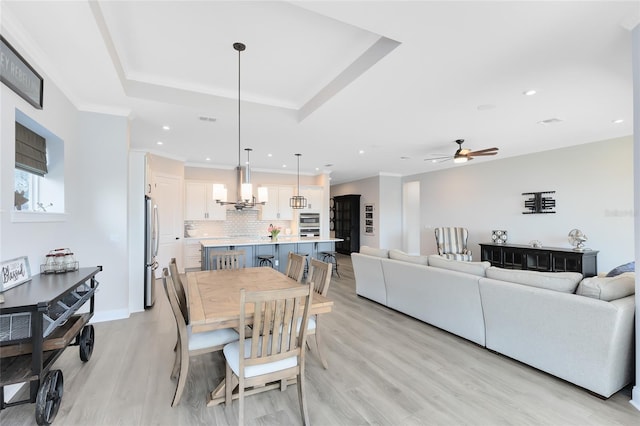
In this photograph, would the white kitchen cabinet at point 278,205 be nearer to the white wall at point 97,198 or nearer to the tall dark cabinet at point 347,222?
the tall dark cabinet at point 347,222

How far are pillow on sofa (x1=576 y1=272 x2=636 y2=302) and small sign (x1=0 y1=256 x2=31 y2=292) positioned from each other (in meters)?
4.40

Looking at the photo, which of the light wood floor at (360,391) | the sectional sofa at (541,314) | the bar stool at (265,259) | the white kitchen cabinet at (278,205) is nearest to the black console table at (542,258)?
the sectional sofa at (541,314)

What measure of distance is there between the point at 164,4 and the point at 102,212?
2748 mm

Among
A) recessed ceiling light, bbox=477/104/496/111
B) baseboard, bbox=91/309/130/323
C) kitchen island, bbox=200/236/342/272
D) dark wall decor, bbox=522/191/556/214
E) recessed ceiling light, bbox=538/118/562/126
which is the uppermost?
recessed ceiling light, bbox=477/104/496/111

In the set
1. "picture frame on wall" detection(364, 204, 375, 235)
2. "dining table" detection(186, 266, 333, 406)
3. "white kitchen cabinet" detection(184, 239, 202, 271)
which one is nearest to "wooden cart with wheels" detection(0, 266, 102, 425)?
"dining table" detection(186, 266, 333, 406)

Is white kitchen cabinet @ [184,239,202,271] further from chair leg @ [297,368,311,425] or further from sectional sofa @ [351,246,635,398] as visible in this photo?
chair leg @ [297,368,311,425]

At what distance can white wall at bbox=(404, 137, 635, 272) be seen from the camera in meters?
5.09

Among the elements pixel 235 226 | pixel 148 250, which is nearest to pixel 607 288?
pixel 148 250

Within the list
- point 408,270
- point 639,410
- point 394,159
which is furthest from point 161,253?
point 639,410

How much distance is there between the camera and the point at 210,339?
7.49ft

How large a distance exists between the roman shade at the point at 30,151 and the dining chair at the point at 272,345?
259 cm

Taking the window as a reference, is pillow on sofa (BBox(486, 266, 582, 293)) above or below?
below

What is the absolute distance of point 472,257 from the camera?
7.43 meters

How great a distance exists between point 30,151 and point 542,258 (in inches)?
313
